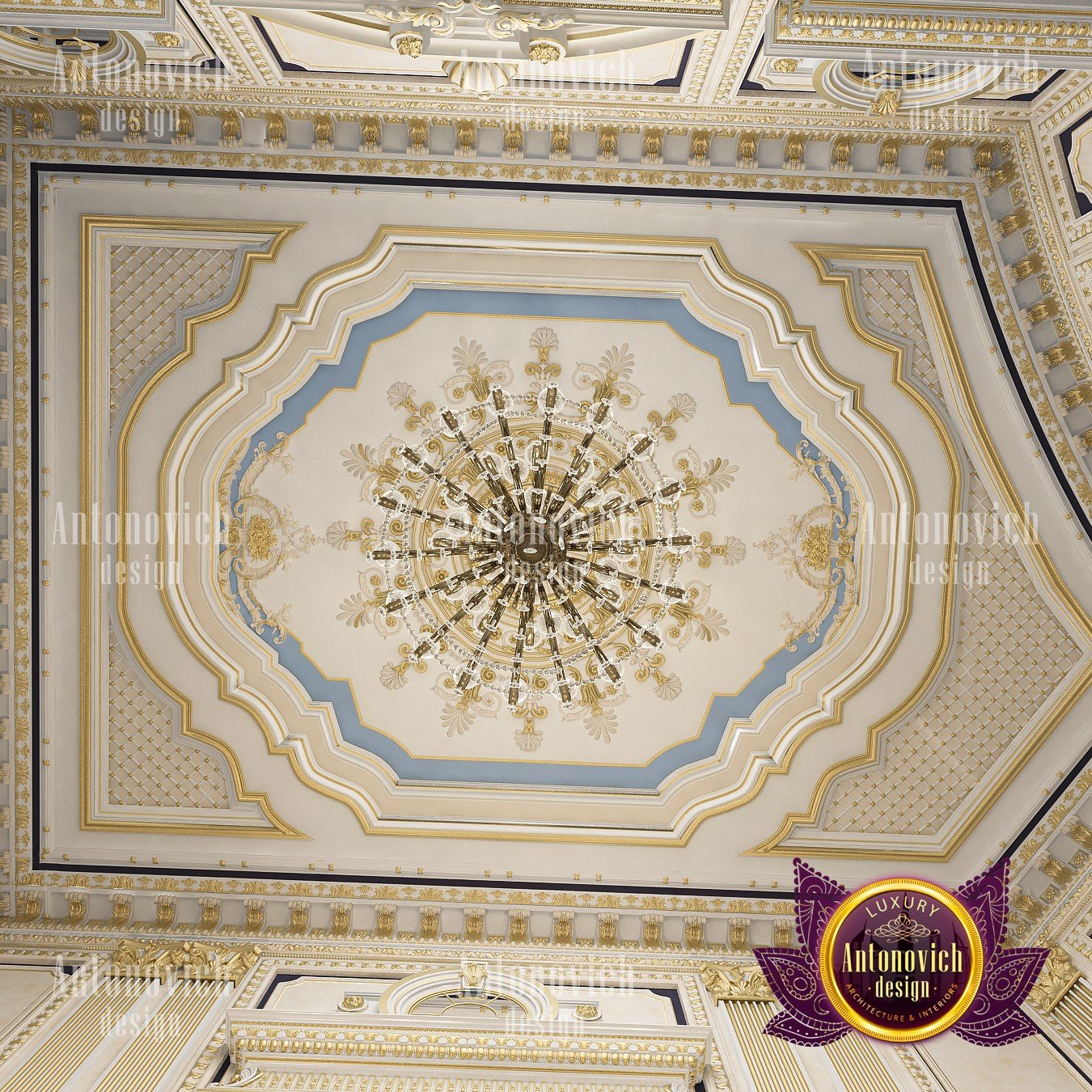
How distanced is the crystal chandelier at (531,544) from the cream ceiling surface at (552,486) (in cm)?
7

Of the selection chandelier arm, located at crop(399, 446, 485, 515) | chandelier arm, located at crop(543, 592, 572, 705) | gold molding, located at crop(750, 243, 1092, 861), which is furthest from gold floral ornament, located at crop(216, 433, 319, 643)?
gold molding, located at crop(750, 243, 1092, 861)

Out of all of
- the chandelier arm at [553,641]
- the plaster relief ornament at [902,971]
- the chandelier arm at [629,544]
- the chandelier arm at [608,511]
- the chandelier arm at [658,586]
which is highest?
the chandelier arm at [608,511]

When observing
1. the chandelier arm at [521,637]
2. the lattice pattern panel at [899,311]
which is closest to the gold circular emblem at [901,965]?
the chandelier arm at [521,637]

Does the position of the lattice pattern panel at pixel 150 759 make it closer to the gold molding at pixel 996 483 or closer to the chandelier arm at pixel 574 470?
the chandelier arm at pixel 574 470

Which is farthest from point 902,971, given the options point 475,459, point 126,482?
point 126,482

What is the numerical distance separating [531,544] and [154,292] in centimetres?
300

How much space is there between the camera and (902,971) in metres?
4.58

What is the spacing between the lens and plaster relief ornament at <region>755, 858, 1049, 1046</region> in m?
4.58

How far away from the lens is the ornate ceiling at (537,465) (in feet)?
17.0

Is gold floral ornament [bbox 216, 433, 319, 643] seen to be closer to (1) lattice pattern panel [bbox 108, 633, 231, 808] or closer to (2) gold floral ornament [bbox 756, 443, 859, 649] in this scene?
(1) lattice pattern panel [bbox 108, 633, 231, 808]

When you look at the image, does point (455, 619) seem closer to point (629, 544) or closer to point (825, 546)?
point (629, 544)

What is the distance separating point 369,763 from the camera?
→ 6.42m

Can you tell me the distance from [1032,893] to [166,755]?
6.11 metres

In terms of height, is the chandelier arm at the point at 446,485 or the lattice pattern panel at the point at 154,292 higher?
the lattice pattern panel at the point at 154,292
